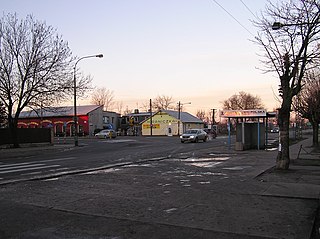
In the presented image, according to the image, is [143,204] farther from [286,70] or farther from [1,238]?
[286,70]

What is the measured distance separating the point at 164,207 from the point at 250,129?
68.4 ft

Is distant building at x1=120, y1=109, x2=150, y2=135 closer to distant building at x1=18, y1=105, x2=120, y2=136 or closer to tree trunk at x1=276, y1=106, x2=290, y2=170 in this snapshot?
distant building at x1=18, y1=105, x2=120, y2=136

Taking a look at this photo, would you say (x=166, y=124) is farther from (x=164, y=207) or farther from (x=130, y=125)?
(x=164, y=207)

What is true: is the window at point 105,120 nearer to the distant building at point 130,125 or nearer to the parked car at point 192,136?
the distant building at point 130,125

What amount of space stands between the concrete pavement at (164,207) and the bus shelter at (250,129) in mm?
13010

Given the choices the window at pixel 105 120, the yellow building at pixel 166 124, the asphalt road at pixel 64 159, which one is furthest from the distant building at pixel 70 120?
the asphalt road at pixel 64 159

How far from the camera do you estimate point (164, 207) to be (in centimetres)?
752

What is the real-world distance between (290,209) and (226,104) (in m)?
105

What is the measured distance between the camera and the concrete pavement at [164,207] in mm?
5801

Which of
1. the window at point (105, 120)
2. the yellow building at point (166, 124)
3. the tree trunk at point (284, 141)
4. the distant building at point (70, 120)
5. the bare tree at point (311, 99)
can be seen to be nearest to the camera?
the tree trunk at point (284, 141)

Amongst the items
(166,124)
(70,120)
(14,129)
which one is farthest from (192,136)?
(70,120)

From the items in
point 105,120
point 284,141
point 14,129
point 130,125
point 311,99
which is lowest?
point 284,141

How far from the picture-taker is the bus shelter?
82.4ft

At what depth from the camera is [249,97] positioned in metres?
106
